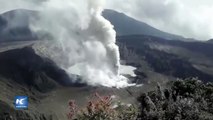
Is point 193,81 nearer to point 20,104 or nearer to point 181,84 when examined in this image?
point 181,84

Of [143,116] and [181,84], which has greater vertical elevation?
[181,84]

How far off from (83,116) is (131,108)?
4.61 meters

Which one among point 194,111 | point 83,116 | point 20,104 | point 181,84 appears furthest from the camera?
point 181,84

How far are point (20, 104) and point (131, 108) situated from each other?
1855cm

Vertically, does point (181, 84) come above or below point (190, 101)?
above

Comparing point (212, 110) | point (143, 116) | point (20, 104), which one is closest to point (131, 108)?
point (143, 116)

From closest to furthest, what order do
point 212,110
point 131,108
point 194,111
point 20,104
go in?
point 194,111 < point 131,108 < point 212,110 < point 20,104

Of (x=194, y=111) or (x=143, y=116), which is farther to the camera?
(x=143, y=116)

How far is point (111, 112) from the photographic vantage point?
28125mm

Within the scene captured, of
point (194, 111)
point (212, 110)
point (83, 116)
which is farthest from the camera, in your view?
point (212, 110)

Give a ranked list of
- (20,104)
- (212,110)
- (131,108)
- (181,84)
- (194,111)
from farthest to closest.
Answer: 1. (181,84)
2. (20,104)
3. (212,110)
4. (131,108)
5. (194,111)

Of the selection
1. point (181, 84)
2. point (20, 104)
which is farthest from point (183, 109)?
point (181, 84)

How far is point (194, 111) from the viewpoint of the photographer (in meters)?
26.5

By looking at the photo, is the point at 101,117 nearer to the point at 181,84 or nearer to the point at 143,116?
the point at 143,116
